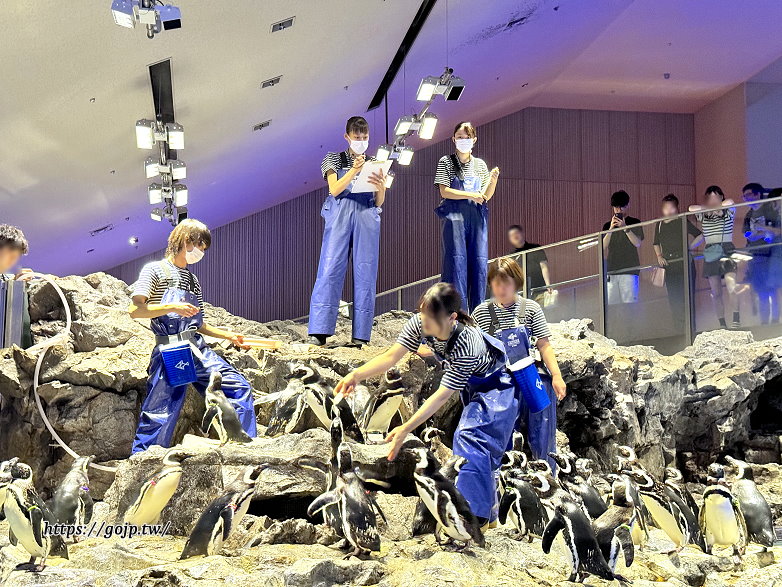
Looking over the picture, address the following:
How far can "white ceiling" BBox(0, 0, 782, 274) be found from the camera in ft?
23.1

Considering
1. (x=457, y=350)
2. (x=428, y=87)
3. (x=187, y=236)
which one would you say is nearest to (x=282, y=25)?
(x=428, y=87)

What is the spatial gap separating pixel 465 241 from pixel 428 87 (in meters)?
3.35

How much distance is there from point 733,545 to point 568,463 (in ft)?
3.10

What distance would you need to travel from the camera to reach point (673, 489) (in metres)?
4.73

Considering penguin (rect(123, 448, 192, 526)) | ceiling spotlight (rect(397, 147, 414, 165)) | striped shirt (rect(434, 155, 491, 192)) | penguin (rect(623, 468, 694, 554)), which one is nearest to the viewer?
penguin (rect(123, 448, 192, 526))

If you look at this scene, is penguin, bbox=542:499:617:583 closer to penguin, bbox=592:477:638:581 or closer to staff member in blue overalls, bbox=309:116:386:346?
penguin, bbox=592:477:638:581

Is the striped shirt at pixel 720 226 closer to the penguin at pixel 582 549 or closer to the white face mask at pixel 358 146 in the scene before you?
the white face mask at pixel 358 146

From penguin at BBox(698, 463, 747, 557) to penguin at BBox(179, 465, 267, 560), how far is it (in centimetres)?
232

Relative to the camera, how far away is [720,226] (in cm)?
809

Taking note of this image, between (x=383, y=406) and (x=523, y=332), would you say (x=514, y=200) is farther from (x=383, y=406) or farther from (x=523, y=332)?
(x=523, y=332)

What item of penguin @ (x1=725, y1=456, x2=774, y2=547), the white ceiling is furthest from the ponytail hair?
the white ceiling

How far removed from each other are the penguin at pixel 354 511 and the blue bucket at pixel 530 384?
46.2 inches

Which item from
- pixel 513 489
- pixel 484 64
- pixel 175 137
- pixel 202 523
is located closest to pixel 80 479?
pixel 202 523

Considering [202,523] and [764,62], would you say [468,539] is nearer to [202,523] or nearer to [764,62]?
[202,523]
